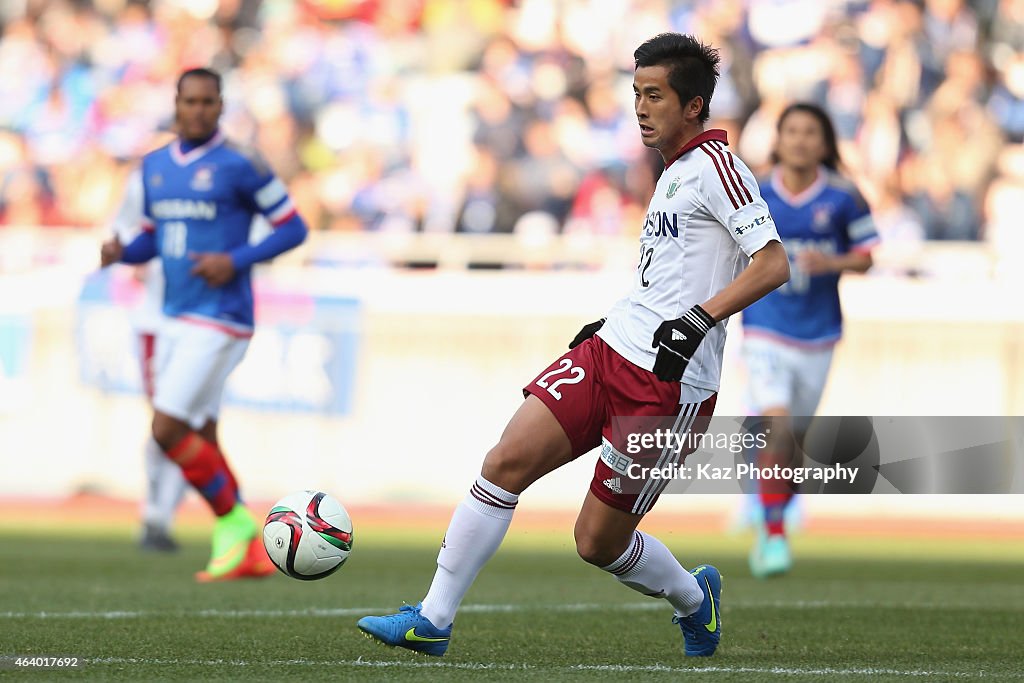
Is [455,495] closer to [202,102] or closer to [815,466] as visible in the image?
[202,102]

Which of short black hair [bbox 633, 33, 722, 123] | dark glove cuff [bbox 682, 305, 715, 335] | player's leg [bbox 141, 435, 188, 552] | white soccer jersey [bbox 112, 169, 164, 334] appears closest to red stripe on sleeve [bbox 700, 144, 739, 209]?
short black hair [bbox 633, 33, 722, 123]

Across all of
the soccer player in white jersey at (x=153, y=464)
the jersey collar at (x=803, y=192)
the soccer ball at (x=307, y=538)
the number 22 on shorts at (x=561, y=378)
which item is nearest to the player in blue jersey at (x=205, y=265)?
the soccer player in white jersey at (x=153, y=464)

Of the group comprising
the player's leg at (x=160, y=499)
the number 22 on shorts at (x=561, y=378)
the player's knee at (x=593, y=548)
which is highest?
the number 22 on shorts at (x=561, y=378)

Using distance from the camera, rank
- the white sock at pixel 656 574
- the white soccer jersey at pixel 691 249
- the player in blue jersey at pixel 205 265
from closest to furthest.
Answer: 1. the white soccer jersey at pixel 691 249
2. the white sock at pixel 656 574
3. the player in blue jersey at pixel 205 265

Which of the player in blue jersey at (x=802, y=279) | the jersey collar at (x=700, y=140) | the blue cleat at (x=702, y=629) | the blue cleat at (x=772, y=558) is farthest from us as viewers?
the player in blue jersey at (x=802, y=279)

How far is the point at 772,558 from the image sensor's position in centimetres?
888

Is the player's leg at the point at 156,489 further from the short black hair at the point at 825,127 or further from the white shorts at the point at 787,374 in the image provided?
the short black hair at the point at 825,127

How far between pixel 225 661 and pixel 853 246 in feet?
16.9

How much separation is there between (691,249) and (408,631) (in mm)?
1452

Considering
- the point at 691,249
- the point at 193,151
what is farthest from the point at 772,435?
the point at 691,249

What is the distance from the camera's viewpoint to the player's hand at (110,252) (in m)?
8.52

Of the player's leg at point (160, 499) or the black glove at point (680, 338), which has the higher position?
the black glove at point (680, 338)

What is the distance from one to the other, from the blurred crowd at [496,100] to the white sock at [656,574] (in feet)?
32.3

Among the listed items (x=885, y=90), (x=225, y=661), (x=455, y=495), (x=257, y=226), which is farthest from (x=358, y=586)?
(x=885, y=90)
